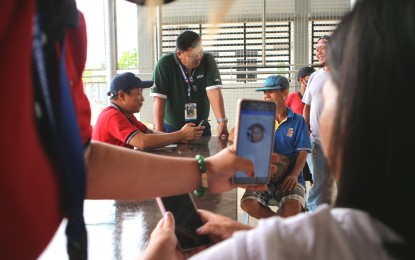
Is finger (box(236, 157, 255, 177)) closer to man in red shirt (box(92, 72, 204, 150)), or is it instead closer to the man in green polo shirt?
man in red shirt (box(92, 72, 204, 150))

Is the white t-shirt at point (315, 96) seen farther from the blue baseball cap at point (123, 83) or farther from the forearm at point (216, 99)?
the blue baseball cap at point (123, 83)

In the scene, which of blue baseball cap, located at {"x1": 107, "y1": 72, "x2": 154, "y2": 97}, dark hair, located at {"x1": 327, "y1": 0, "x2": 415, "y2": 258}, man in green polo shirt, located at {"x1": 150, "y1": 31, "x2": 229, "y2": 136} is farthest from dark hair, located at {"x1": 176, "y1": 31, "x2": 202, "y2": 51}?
dark hair, located at {"x1": 327, "y1": 0, "x2": 415, "y2": 258}

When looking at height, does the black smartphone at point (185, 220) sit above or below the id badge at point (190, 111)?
below

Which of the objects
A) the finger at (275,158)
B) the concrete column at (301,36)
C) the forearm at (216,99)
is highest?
the concrete column at (301,36)

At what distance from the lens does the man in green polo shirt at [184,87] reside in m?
3.27

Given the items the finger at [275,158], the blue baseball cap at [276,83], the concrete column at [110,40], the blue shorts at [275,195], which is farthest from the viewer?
the concrete column at [110,40]

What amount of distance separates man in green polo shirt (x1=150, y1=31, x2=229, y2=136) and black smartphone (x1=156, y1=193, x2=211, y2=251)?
83.6 inches

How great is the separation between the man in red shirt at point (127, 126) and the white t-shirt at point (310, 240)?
207 centimetres

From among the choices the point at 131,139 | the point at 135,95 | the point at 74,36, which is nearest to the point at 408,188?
the point at 74,36

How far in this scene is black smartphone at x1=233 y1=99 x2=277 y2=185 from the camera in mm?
1116

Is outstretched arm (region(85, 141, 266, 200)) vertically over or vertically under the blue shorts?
over

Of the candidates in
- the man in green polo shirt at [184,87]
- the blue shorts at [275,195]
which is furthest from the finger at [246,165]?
the man in green polo shirt at [184,87]

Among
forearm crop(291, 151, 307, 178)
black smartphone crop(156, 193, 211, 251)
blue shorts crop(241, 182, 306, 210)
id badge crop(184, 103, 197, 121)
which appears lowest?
blue shorts crop(241, 182, 306, 210)

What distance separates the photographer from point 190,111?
10.9 feet
